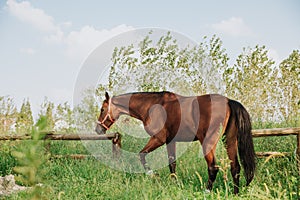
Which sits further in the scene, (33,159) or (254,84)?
(254,84)

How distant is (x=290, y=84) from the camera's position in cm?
969

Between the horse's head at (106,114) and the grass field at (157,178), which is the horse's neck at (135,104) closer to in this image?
the horse's head at (106,114)

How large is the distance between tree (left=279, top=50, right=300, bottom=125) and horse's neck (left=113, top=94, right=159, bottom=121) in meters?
4.01

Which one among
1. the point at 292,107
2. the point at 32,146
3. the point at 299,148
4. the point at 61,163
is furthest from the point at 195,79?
the point at 32,146

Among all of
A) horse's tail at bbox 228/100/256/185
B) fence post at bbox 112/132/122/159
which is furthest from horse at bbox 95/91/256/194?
fence post at bbox 112/132/122/159

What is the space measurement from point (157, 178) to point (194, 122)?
1041mm

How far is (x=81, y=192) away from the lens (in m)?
5.18

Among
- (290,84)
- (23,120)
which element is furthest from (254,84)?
(23,120)

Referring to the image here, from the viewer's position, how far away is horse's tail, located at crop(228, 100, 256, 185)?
5.09 metres

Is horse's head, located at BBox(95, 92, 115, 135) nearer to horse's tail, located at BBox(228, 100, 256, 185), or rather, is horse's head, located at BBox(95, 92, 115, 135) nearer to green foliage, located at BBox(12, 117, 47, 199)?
horse's tail, located at BBox(228, 100, 256, 185)

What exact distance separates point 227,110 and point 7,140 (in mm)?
6140

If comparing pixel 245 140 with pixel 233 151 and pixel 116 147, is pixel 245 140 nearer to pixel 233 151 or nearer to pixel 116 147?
pixel 233 151

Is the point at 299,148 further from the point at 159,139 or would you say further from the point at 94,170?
the point at 94,170

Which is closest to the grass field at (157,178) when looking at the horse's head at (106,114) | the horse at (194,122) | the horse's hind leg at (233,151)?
the horse's hind leg at (233,151)
